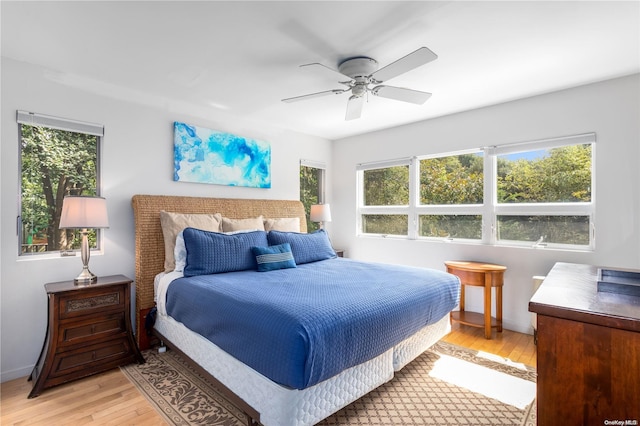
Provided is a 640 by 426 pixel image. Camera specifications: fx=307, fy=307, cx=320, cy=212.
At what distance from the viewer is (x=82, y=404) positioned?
207cm

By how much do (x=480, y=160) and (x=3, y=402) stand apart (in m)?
4.78

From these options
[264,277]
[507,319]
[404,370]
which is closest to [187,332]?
[264,277]

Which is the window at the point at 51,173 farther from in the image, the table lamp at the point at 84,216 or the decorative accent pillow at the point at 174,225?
the decorative accent pillow at the point at 174,225

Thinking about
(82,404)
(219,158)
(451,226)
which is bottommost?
(82,404)

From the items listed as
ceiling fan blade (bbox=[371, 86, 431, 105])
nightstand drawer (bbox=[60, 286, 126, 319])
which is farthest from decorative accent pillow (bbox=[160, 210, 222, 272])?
ceiling fan blade (bbox=[371, 86, 431, 105])

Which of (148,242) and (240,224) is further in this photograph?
(240,224)

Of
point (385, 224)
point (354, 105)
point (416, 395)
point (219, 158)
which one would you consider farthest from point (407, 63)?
point (385, 224)

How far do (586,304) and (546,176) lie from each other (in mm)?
2818

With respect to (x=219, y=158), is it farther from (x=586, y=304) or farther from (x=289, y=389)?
(x=586, y=304)

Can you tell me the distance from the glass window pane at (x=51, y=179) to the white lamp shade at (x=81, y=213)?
42cm

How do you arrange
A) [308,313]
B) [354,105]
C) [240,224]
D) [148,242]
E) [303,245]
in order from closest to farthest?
[308,313]
[354,105]
[148,242]
[303,245]
[240,224]

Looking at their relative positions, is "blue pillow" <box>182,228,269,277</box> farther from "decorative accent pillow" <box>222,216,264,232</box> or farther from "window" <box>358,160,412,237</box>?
"window" <box>358,160,412,237</box>

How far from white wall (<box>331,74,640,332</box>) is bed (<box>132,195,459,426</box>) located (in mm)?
1170

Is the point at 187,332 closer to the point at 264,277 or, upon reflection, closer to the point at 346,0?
the point at 264,277
